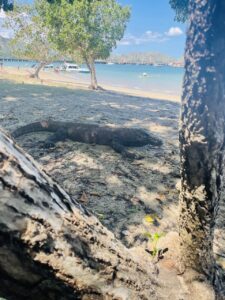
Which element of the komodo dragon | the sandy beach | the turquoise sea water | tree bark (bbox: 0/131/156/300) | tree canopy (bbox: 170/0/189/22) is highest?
tree canopy (bbox: 170/0/189/22)

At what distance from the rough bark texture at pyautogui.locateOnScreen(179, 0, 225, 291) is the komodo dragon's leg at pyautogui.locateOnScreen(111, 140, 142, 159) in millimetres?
4918

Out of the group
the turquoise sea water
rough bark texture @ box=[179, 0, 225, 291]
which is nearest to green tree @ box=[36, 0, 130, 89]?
the turquoise sea water

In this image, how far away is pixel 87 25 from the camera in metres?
25.0

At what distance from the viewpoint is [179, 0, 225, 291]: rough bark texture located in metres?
1.66

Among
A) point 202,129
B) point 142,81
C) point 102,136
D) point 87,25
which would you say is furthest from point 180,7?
point 142,81

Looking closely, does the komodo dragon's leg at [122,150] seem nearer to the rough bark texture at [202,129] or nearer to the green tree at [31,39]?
the rough bark texture at [202,129]

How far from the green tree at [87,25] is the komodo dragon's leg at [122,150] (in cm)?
1873

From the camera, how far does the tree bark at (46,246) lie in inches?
53.6

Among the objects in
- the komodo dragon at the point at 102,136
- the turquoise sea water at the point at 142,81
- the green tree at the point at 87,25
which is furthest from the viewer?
the turquoise sea water at the point at 142,81

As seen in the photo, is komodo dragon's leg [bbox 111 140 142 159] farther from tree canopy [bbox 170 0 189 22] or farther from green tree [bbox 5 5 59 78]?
green tree [bbox 5 5 59 78]

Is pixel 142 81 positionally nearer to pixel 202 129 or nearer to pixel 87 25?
pixel 87 25

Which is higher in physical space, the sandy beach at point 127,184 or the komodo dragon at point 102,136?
the komodo dragon at point 102,136

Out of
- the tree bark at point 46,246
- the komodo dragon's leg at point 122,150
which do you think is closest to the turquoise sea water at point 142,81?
the komodo dragon's leg at point 122,150

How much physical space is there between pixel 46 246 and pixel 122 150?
235 inches
